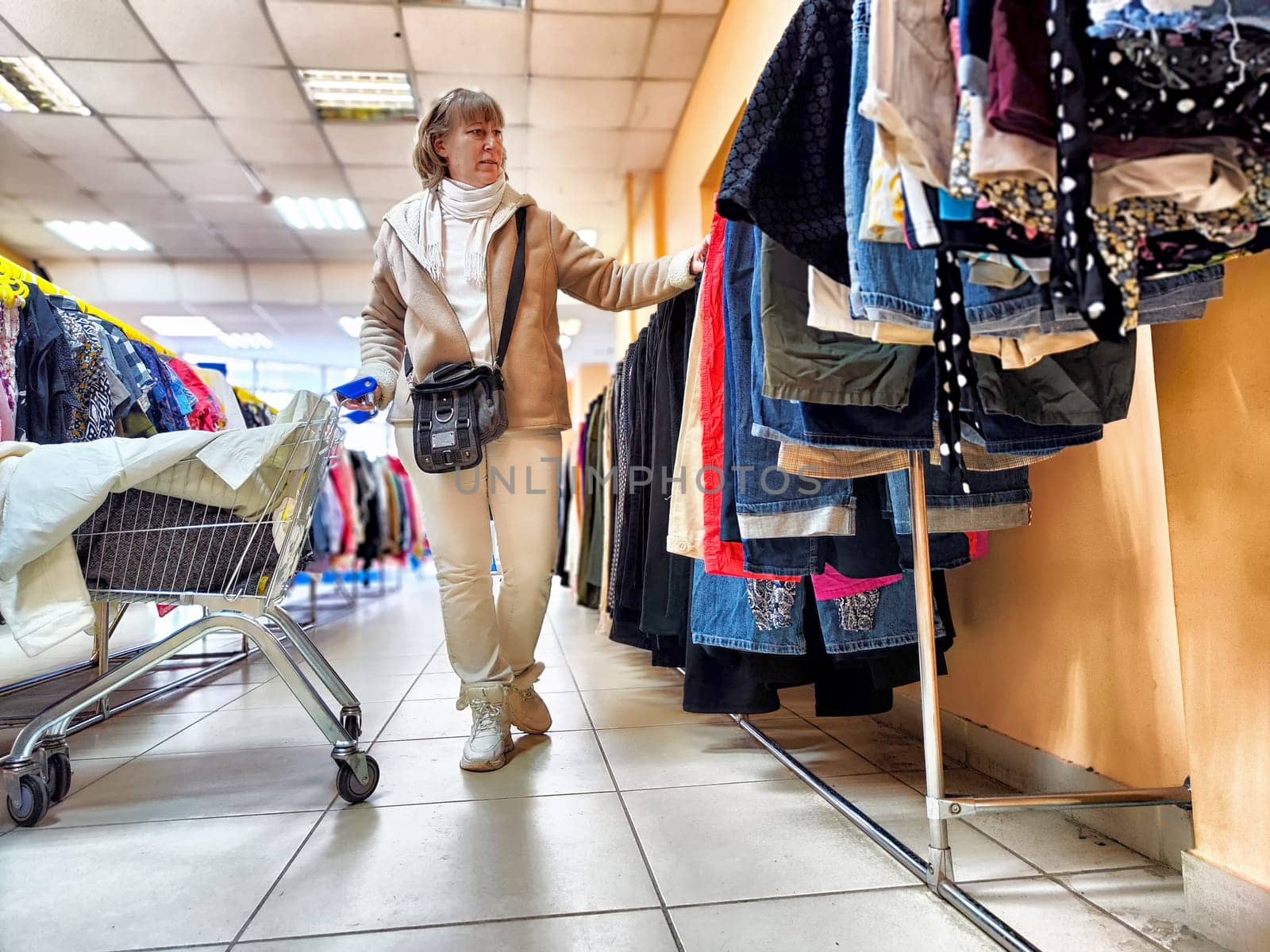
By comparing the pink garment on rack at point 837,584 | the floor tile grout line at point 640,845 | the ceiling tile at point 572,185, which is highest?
the ceiling tile at point 572,185

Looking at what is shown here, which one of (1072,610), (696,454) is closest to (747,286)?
(696,454)

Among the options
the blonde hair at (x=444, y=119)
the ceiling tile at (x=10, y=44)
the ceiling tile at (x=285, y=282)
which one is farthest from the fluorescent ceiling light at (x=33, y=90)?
the blonde hair at (x=444, y=119)

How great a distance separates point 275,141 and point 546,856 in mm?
5313

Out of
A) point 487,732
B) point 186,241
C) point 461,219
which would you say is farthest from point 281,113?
point 487,732

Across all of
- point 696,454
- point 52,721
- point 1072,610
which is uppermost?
point 696,454

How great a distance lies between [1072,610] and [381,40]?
431cm

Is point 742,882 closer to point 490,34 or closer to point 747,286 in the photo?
point 747,286

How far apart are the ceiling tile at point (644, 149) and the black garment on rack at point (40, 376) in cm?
390

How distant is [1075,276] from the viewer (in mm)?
668

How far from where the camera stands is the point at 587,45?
436cm

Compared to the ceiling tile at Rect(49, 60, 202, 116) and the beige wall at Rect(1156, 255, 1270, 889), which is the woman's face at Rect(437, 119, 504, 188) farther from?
the ceiling tile at Rect(49, 60, 202, 116)

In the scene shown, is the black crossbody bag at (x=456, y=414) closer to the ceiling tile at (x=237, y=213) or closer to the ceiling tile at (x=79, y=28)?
the ceiling tile at (x=79, y=28)

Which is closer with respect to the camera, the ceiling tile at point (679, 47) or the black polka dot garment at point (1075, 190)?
the black polka dot garment at point (1075, 190)

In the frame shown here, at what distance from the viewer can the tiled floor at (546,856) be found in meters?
1.01
